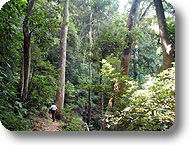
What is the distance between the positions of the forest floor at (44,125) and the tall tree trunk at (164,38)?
2.02 meters

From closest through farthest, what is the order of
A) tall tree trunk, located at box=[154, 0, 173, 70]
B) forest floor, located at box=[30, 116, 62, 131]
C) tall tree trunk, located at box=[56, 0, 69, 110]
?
forest floor, located at box=[30, 116, 62, 131] → tall tree trunk, located at box=[56, 0, 69, 110] → tall tree trunk, located at box=[154, 0, 173, 70]

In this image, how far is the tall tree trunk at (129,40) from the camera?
10.00 feet

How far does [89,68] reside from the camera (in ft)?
9.93

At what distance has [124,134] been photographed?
213 centimetres

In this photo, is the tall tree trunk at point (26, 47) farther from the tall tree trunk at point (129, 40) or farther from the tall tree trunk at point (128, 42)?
the tall tree trunk at point (129, 40)

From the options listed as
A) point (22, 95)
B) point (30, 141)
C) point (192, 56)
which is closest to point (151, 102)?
point (192, 56)

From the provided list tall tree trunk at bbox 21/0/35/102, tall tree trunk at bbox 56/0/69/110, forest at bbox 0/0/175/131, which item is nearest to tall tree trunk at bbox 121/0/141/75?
forest at bbox 0/0/175/131

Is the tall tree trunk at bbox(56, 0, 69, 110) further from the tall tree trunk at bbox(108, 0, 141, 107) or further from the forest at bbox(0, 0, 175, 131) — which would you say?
the tall tree trunk at bbox(108, 0, 141, 107)

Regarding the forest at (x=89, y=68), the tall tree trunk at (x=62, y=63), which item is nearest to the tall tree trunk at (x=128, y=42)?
the forest at (x=89, y=68)

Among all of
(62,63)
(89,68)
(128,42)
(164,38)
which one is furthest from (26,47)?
(164,38)

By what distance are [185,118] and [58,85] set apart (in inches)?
83.2

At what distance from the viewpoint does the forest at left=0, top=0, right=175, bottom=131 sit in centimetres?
219

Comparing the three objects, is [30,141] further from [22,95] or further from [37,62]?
[37,62]

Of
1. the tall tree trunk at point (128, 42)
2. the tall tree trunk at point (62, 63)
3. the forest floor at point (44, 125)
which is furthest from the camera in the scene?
the tall tree trunk at point (128, 42)
